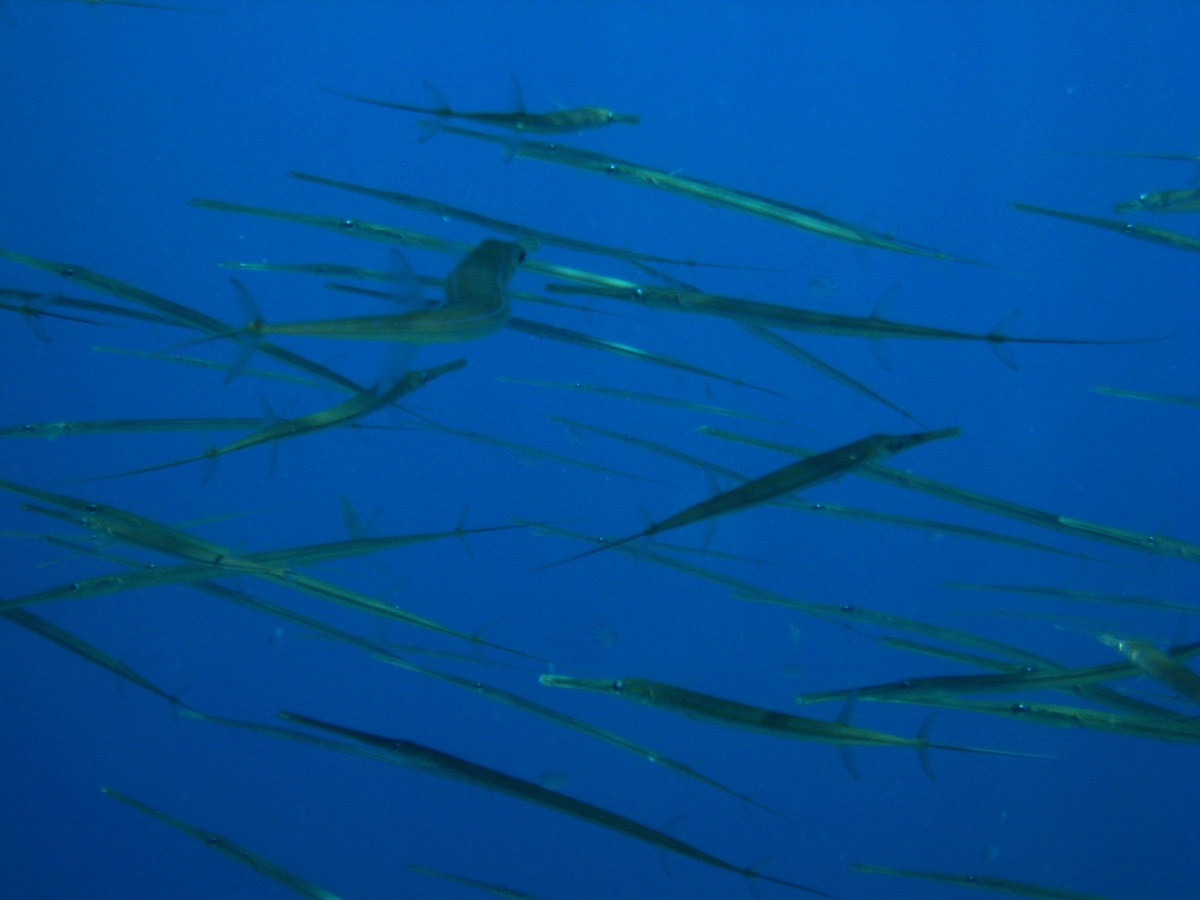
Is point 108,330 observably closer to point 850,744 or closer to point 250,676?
point 250,676

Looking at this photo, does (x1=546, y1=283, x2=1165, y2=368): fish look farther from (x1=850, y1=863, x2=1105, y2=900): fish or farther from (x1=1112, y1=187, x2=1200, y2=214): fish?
(x1=850, y1=863, x2=1105, y2=900): fish

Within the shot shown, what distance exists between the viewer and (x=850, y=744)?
215cm

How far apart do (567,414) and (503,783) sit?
4745 millimetres

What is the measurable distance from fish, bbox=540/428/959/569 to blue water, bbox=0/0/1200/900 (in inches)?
185

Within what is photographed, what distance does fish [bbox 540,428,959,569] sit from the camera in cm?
183

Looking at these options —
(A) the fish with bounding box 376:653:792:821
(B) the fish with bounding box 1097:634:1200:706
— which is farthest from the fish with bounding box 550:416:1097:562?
(A) the fish with bounding box 376:653:792:821

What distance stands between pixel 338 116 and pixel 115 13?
1.72 meters

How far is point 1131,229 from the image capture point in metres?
3.01

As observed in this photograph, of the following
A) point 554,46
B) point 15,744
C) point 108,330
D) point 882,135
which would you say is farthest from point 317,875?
point 882,135

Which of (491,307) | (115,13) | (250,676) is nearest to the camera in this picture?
(491,307)

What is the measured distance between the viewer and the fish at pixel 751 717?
2.10 m

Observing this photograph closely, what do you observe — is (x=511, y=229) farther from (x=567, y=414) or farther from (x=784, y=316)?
(x=567, y=414)

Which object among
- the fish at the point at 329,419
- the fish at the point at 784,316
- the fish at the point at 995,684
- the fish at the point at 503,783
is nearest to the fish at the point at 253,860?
the fish at the point at 503,783

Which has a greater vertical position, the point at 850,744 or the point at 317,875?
the point at 850,744
